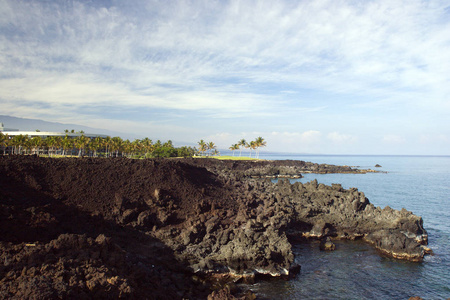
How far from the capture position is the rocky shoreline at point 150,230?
12.2 meters

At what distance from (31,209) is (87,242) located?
26.7 feet

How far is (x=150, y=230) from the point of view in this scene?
77.2 ft

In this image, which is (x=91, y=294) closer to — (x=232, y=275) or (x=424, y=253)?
(x=232, y=275)

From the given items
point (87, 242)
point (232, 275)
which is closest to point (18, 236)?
point (87, 242)

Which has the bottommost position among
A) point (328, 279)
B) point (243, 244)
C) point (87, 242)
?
point (328, 279)

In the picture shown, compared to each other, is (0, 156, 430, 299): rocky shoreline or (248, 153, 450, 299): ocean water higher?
(0, 156, 430, 299): rocky shoreline

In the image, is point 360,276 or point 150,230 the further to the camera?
point 150,230

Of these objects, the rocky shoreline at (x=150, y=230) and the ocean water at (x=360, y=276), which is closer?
the rocky shoreline at (x=150, y=230)

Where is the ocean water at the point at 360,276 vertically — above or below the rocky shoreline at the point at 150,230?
below

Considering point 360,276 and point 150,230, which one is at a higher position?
point 150,230

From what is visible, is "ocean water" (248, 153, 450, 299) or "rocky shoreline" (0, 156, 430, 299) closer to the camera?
"rocky shoreline" (0, 156, 430, 299)

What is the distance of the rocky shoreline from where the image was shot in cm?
1223

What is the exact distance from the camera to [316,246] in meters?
27.0

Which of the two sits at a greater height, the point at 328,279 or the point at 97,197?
the point at 97,197
